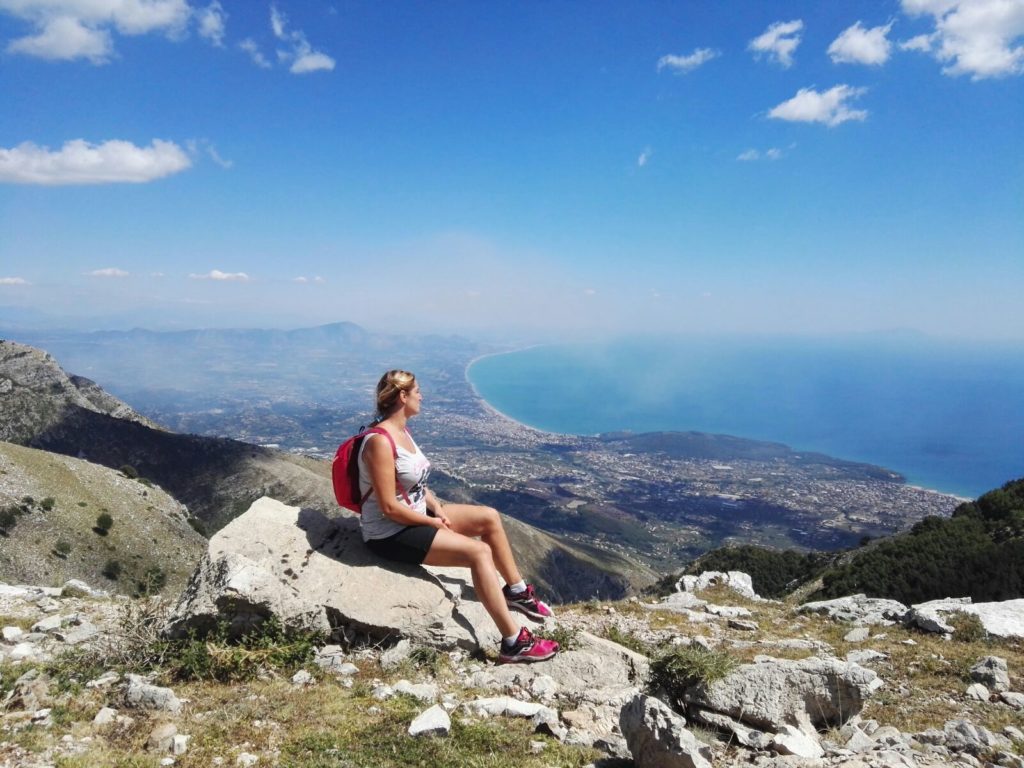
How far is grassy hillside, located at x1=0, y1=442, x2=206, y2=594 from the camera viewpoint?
5962 cm

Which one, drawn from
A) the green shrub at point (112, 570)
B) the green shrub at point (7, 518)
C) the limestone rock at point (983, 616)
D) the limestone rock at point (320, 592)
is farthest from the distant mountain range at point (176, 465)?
the limestone rock at point (320, 592)

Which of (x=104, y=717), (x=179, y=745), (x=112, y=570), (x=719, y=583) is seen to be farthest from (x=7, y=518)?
(x=179, y=745)

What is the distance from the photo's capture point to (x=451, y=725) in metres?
4.91

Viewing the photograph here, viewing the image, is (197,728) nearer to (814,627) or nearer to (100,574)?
(814,627)

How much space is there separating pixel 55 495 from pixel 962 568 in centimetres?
8371

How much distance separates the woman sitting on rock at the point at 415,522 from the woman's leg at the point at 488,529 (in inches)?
0.5

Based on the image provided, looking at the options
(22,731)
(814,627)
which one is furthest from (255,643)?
(814,627)

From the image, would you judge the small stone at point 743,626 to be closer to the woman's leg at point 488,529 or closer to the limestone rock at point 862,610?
the limestone rock at point 862,610

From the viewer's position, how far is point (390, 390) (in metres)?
6.91

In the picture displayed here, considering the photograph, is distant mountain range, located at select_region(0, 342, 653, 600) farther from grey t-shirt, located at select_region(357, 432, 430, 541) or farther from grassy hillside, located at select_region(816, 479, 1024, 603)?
grey t-shirt, located at select_region(357, 432, 430, 541)

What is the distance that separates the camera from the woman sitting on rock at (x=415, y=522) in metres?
6.53

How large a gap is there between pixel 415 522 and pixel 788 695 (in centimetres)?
422

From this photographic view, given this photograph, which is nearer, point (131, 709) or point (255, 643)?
point (131, 709)

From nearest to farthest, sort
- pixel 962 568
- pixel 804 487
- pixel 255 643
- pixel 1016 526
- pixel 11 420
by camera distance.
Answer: pixel 255 643 < pixel 962 568 < pixel 1016 526 < pixel 11 420 < pixel 804 487
